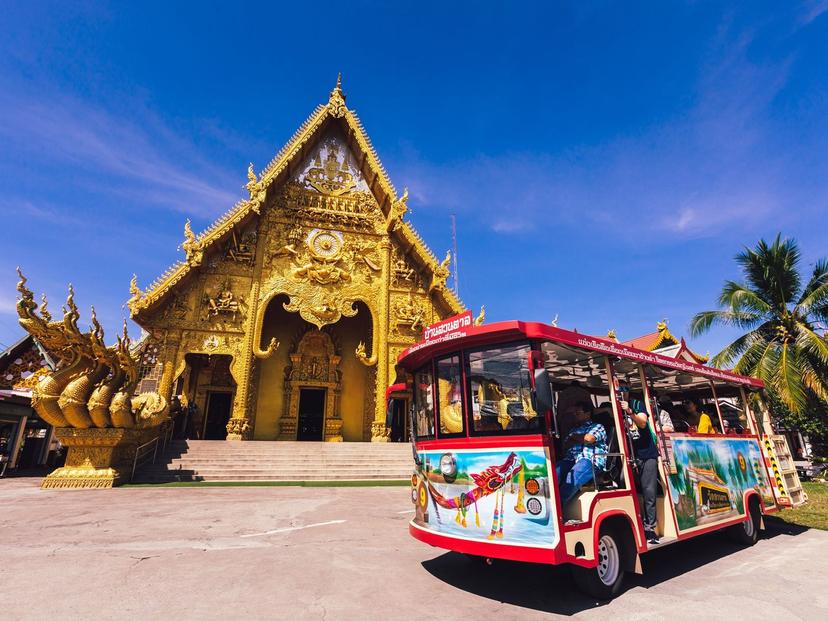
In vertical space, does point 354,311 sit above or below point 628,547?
above

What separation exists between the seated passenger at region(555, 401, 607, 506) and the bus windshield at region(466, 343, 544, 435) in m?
0.54

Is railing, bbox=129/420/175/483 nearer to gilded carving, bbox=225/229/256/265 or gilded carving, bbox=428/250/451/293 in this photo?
gilded carving, bbox=225/229/256/265

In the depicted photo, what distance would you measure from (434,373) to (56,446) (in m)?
25.5

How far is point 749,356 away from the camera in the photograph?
17.0 m

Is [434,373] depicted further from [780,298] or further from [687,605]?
[780,298]

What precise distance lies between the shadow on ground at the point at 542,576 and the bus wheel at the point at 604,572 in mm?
115

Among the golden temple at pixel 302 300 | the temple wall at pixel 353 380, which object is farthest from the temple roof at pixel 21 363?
the temple wall at pixel 353 380

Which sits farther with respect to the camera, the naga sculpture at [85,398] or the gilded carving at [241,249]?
the gilded carving at [241,249]

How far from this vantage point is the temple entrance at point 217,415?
2031cm

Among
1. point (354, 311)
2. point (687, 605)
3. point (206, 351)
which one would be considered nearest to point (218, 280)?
point (206, 351)

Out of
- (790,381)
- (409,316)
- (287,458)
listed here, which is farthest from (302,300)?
(790,381)

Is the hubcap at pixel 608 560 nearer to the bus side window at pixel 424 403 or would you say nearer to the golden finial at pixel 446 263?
the bus side window at pixel 424 403

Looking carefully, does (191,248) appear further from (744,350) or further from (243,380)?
(744,350)

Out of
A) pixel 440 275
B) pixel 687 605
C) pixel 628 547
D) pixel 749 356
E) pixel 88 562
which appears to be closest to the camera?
pixel 687 605
